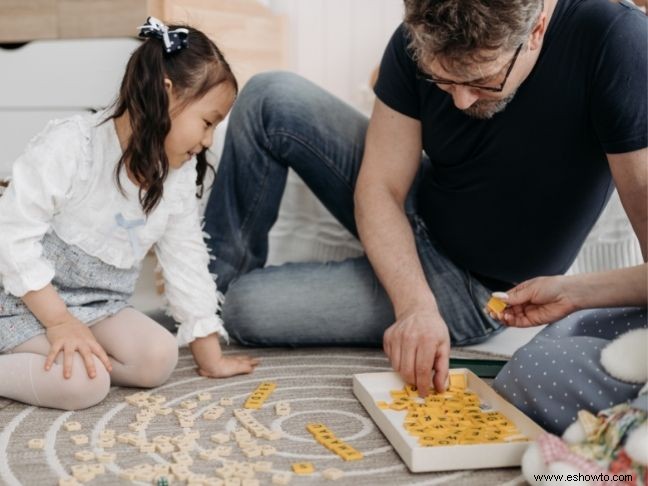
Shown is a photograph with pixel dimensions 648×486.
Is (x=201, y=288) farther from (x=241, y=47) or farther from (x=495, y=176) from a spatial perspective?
(x=241, y=47)

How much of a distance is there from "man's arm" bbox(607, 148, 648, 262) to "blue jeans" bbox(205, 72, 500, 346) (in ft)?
1.43

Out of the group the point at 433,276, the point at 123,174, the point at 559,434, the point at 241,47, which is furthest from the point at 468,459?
the point at 241,47

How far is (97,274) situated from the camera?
1324mm

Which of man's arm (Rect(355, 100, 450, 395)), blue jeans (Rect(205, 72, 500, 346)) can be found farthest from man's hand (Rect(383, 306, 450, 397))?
blue jeans (Rect(205, 72, 500, 346))

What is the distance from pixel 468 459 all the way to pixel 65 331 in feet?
2.10

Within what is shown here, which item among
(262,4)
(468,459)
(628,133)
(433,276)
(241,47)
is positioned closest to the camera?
(468,459)

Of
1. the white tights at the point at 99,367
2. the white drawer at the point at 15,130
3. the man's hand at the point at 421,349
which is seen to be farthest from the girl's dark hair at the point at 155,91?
the white drawer at the point at 15,130

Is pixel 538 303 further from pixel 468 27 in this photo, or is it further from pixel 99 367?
pixel 99 367

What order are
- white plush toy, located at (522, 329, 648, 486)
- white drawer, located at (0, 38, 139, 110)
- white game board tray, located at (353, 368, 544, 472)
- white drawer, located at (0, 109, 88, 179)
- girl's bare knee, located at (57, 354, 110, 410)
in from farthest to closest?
white drawer, located at (0, 109, 88, 179) → white drawer, located at (0, 38, 139, 110) → girl's bare knee, located at (57, 354, 110, 410) → white game board tray, located at (353, 368, 544, 472) → white plush toy, located at (522, 329, 648, 486)

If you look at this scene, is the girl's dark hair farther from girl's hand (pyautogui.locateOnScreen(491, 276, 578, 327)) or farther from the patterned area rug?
girl's hand (pyautogui.locateOnScreen(491, 276, 578, 327))

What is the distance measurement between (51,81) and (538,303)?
5.12ft

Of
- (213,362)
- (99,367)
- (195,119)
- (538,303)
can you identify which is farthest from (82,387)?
(538,303)

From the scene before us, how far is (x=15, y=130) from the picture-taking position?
224 centimetres

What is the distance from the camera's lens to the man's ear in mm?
1126
